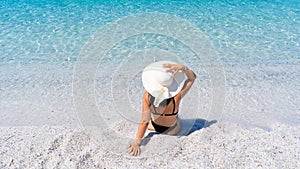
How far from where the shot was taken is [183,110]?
11.5ft

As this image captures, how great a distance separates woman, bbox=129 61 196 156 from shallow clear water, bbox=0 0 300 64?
8.73 feet

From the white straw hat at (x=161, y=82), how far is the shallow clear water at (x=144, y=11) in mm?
2823

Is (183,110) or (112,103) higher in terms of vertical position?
(183,110)

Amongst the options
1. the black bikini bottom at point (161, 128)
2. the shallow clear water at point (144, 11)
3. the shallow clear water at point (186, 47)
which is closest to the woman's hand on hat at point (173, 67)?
the black bikini bottom at point (161, 128)

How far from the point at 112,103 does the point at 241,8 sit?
5.50m

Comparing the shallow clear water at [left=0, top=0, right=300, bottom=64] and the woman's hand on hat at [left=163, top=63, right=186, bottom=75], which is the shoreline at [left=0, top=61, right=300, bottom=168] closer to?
the woman's hand on hat at [left=163, top=63, right=186, bottom=75]

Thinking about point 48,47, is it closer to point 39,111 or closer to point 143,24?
point 143,24

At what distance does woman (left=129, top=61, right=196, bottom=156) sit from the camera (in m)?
2.51

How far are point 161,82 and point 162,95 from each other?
15cm

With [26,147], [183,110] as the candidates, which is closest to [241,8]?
[183,110]

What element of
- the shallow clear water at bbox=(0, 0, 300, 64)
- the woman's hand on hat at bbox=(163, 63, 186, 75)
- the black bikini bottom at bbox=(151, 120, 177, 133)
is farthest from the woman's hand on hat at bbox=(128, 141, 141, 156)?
the shallow clear water at bbox=(0, 0, 300, 64)

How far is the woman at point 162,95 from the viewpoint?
8.22 ft

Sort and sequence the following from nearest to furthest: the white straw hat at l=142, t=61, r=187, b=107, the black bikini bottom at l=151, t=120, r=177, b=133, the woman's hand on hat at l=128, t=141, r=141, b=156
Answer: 1. the white straw hat at l=142, t=61, r=187, b=107
2. the woman's hand on hat at l=128, t=141, r=141, b=156
3. the black bikini bottom at l=151, t=120, r=177, b=133

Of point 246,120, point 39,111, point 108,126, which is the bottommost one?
point 39,111
